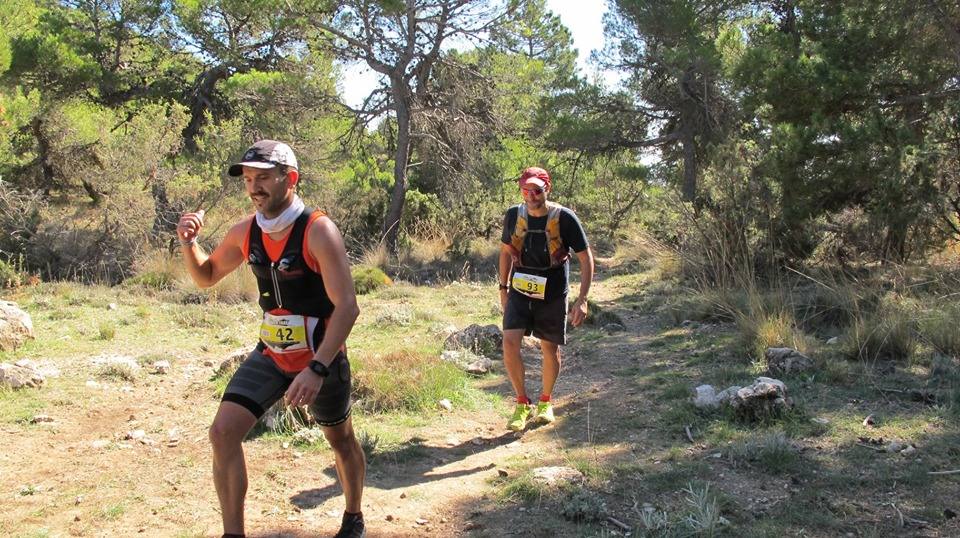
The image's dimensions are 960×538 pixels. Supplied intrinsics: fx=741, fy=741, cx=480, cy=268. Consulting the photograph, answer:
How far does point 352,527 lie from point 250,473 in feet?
4.11

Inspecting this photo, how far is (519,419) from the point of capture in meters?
5.23

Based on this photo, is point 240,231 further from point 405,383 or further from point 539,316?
point 405,383

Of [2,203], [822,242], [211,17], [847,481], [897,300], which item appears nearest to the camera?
[847,481]

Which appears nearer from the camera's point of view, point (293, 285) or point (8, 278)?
point (293, 285)

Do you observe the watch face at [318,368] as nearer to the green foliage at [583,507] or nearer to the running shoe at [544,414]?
the green foliage at [583,507]

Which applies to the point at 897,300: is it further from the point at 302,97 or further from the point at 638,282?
the point at 302,97

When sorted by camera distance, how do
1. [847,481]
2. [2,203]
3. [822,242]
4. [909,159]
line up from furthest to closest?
1. [2,203]
2. [822,242]
3. [909,159]
4. [847,481]

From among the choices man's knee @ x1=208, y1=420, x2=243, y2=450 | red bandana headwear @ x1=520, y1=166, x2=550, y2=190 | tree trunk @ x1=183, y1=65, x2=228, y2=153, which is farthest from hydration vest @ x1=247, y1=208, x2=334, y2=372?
tree trunk @ x1=183, y1=65, x2=228, y2=153

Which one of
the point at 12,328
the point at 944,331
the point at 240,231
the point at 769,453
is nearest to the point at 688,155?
the point at 944,331

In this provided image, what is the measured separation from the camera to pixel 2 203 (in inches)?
484

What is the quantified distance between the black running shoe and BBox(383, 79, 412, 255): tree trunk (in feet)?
39.9

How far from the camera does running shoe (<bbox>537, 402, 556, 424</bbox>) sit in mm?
5387

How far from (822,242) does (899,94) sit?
214cm

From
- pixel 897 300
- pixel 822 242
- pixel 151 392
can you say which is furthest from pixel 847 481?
pixel 822 242
